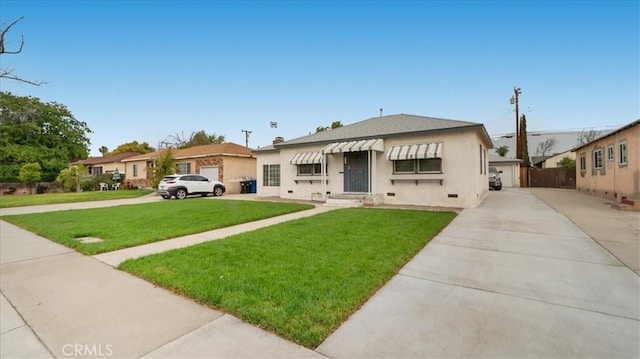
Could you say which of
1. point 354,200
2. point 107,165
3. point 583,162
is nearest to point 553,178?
point 583,162

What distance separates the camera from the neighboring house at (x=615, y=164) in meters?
11.0

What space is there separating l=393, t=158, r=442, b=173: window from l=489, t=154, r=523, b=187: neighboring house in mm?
19834

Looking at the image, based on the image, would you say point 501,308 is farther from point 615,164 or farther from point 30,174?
point 30,174

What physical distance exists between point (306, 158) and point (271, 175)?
418 cm

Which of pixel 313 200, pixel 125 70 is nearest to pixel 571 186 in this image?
pixel 313 200

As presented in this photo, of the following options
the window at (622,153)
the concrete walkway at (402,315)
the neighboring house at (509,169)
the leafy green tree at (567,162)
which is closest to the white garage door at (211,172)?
the concrete walkway at (402,315)

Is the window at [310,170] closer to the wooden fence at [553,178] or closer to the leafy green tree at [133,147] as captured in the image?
the wooden fence at [553,178]

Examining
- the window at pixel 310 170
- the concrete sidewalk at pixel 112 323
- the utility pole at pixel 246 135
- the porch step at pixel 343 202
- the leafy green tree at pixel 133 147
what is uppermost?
the utility pole at pixel 246 135

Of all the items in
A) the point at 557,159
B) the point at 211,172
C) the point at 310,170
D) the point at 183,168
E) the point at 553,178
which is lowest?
the point at 553,178

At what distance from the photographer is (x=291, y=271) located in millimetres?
3971

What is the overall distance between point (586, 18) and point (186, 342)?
50.7 ft

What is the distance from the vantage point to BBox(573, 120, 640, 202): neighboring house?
11.0 meters

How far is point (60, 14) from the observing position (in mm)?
9781

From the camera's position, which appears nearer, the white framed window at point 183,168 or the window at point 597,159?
the window at point 597,159
